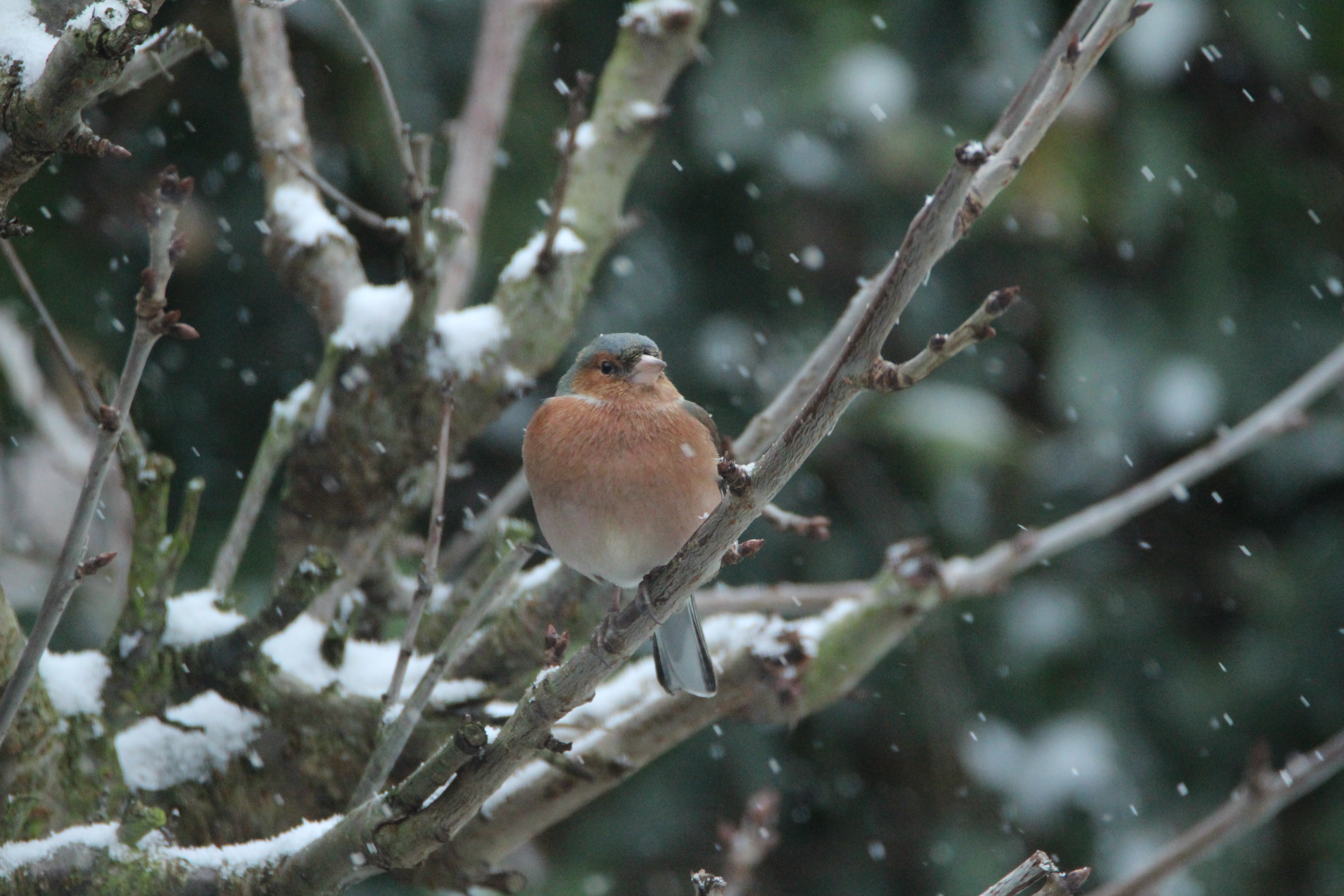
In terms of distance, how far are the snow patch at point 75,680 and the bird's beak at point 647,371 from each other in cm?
107

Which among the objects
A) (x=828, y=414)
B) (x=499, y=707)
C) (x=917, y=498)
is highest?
(x=917, y=498)

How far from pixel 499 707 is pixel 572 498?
600 mm

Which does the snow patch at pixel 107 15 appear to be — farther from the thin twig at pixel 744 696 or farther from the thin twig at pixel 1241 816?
the thin twig at pixel 1241 816

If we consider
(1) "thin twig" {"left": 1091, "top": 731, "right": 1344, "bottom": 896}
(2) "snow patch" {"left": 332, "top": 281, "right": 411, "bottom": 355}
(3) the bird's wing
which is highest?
(2) "snow patch" {"left": 332, "top": 281, "right": 411, "bottom": 355}

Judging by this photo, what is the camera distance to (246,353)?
3.93 m

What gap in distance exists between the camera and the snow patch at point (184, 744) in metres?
2.12

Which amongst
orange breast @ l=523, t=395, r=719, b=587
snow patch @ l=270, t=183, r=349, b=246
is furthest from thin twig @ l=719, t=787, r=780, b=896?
snow patch @ l=270, t=183, r=349, b=246

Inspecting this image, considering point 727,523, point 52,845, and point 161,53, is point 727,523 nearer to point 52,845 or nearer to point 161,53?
point 52,845

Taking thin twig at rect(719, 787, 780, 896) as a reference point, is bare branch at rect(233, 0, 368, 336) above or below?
above

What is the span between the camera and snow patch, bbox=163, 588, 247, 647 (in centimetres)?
213

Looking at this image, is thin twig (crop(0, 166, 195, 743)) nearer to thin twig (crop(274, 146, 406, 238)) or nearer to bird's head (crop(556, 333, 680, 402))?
bird's head (crop(556, 333, 680, 402))

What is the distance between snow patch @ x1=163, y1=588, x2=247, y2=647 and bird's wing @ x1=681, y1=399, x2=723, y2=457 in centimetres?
89

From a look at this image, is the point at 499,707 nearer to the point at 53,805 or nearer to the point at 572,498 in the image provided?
the point at 572,498

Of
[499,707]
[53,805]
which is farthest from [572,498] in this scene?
[53,805]
